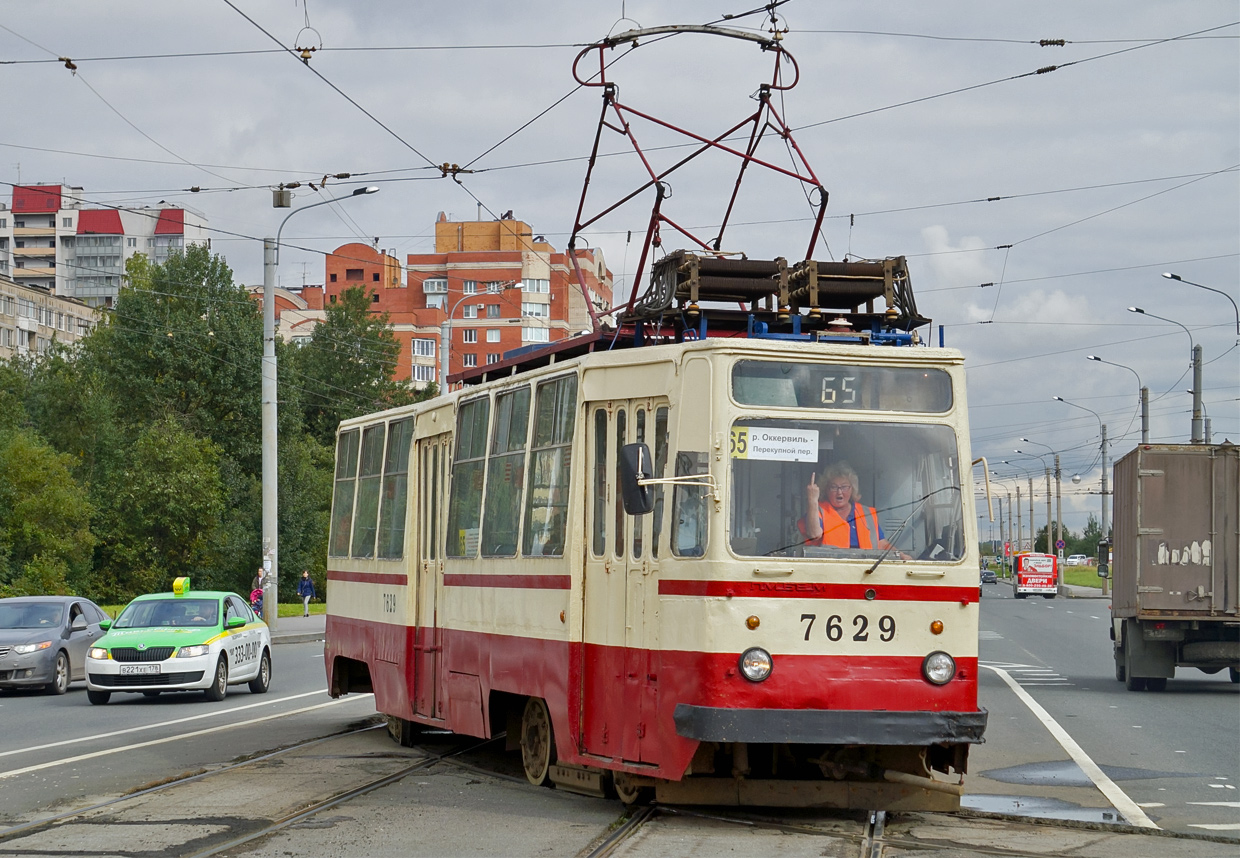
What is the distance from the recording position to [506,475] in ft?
38.5

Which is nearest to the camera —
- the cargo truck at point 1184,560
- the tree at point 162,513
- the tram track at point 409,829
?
the tram track at point 409,829

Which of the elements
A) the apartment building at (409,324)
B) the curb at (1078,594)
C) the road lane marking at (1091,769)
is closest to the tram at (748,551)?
the road lane marking at (1091,769)

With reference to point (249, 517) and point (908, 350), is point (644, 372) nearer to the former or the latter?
point (908, 350)

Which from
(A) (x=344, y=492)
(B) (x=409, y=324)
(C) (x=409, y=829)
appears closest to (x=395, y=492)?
(A) (x=344, y=492)

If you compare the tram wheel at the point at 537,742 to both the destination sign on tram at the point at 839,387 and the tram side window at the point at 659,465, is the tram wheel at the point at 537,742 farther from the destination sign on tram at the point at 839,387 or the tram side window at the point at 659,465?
the destination sign on tram at the point at 839,387

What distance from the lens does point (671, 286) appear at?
34.4 feet

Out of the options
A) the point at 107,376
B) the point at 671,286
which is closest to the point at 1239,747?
the point at 671,286

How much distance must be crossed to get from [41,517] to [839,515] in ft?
197

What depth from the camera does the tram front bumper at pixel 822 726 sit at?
29.6ft

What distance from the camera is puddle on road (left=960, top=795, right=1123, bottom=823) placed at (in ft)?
34.7

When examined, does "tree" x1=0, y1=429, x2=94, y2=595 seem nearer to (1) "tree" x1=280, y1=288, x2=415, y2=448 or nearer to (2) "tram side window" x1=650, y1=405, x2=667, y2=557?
(1) "tree" x1=280, y1=288, x2=415, y2=448

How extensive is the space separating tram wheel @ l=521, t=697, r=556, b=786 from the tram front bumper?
2151 millimetres

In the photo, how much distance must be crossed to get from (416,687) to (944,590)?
5.53 m

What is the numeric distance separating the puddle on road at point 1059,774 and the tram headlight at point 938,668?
358 centimetres
